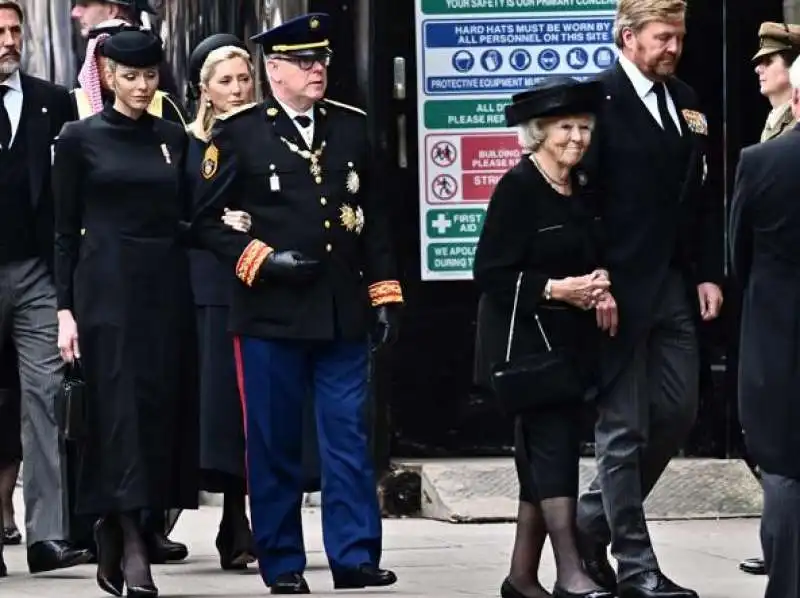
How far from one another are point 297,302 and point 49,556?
59.9 inches

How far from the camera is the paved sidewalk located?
8.87 meters

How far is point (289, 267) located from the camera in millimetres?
8617

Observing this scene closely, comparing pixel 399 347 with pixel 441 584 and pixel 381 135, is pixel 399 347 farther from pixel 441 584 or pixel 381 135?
pixel 441 584

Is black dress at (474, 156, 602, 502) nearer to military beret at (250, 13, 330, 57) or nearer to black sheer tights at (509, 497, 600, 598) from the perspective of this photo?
black sheer tights at (509, 497, 600, 598)

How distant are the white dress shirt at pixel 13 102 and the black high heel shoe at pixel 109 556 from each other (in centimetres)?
166

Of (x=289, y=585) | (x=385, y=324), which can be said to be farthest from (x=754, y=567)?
(x=289, y=585)

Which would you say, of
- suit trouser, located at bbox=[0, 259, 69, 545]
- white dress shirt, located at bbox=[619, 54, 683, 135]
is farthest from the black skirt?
white dress shirt, located at bbox=[619, 54, 683, 135]

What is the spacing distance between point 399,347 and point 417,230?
51 cm

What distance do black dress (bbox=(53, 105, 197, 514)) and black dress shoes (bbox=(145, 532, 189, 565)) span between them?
0.75 m

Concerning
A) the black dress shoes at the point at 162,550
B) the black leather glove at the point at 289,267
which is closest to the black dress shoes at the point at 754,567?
the black leather glove at the point at 289,267

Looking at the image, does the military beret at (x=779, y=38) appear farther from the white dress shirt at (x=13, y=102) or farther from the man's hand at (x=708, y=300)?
the white dress shirt at (x=13, y=102)

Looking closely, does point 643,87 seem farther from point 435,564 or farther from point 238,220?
point 435,564

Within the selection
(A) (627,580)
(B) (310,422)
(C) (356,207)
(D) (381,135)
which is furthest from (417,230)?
(A) (627,580)

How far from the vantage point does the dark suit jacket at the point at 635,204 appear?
8.31 meters
